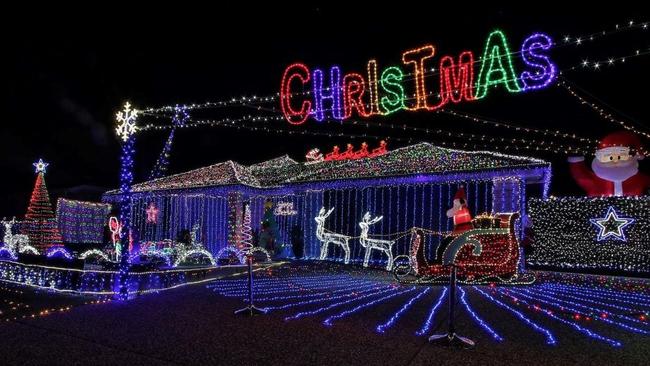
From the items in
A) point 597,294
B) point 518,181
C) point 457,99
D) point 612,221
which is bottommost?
point 597,294

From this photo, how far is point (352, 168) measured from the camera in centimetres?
1539

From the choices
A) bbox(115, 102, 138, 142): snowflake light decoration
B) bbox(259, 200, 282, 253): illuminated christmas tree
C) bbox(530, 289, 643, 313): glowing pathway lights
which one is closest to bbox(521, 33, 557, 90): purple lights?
bbox(530, 289, 643, 313): glowing pathway lights

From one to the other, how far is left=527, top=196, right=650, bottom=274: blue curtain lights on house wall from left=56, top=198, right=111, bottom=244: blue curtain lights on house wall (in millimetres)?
Result: 18798

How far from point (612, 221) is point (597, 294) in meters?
4.64

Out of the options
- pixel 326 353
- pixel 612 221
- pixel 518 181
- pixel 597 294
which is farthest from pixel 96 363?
pixel 612 221

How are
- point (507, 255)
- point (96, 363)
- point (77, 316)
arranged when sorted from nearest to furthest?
1. point (96, 363)
2. point (77, 316)
3. point (507, 255)

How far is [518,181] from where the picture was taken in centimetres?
1246

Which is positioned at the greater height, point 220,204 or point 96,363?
point 220,204

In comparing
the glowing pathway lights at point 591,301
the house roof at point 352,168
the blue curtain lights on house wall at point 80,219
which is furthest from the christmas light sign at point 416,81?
the blue curtain lights on house wall at point 80,219

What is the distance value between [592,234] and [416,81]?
6455mm

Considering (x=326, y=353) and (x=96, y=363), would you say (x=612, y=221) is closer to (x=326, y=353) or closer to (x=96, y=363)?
(x=326, y=353)

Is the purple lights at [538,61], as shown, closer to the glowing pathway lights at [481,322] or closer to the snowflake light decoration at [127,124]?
the glowing pathway lights at [481,322]

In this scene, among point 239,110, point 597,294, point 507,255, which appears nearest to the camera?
point 597,294

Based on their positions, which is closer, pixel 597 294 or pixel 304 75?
pixel 597 294
